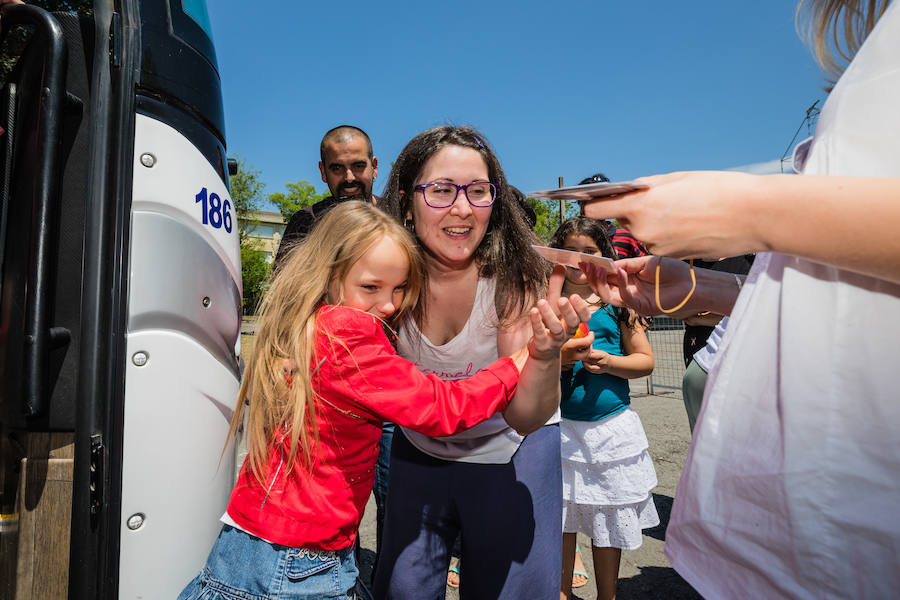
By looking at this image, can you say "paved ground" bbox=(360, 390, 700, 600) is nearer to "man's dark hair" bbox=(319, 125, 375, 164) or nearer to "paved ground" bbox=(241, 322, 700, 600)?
"paved ground" bbox=(241, 322, 700, 600)

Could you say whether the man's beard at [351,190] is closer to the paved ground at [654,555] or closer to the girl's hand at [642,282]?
the paved ground at [654,555]

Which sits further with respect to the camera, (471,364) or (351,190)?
(351,190)

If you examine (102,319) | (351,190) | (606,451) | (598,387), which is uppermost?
(351,190)

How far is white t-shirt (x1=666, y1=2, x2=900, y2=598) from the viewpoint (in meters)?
0.65

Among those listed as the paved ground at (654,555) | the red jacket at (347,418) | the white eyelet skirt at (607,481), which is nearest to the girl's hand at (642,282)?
the red jacket at (347,418)

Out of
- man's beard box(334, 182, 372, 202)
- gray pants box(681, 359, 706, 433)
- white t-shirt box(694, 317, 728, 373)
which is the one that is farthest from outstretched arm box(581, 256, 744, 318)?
man's beard box(334, 182, 372, 202)

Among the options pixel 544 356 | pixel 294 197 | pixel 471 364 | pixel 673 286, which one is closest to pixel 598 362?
pixel 471 364

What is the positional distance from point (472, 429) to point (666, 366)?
31.5 feet

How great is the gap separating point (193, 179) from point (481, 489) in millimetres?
1387

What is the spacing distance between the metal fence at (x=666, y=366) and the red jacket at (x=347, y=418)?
637 centimetres

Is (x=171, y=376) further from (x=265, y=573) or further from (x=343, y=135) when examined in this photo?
(x=343, y=135)

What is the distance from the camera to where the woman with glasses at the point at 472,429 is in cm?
162

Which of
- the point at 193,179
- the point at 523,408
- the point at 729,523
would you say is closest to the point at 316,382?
the point at 523,408

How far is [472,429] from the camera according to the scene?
1.69 m
